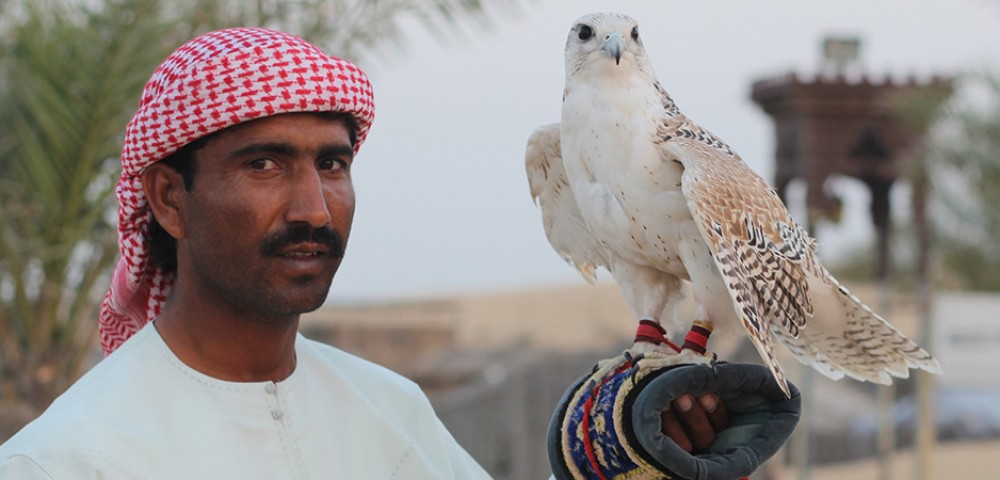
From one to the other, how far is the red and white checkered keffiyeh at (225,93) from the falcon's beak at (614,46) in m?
0.47

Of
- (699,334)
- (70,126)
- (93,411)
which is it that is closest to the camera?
(93,411)

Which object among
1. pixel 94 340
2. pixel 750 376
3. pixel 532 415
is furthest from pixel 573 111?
pixel 532 415

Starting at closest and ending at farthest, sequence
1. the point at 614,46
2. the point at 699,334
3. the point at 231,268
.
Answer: the point at 231,268
the point at 699,334
the point at 614,46

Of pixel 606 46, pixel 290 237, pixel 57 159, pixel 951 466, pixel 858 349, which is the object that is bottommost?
pixel 951 466

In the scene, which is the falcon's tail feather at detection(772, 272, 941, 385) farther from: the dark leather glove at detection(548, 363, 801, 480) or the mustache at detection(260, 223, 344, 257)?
the mustache at detection(260, 223, 344, 257)

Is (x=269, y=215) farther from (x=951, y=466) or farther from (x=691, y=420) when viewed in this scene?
(x=951, y=466)

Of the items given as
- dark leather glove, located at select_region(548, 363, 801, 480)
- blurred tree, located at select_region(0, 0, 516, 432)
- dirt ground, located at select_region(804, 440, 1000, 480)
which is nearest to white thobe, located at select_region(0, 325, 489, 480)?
dark leather glove, located at select_region(548, 363, 801, 480)

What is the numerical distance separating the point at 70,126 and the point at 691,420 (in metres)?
3.30

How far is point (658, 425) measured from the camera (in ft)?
7.25

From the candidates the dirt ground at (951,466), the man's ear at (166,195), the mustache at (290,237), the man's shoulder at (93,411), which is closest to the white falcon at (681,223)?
the mustache at (290,237)

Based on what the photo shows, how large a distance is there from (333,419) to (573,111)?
74 centimetres

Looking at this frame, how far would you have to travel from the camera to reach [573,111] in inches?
101

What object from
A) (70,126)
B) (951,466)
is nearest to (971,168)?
(951,466)

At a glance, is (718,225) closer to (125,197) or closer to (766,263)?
(766,263)
